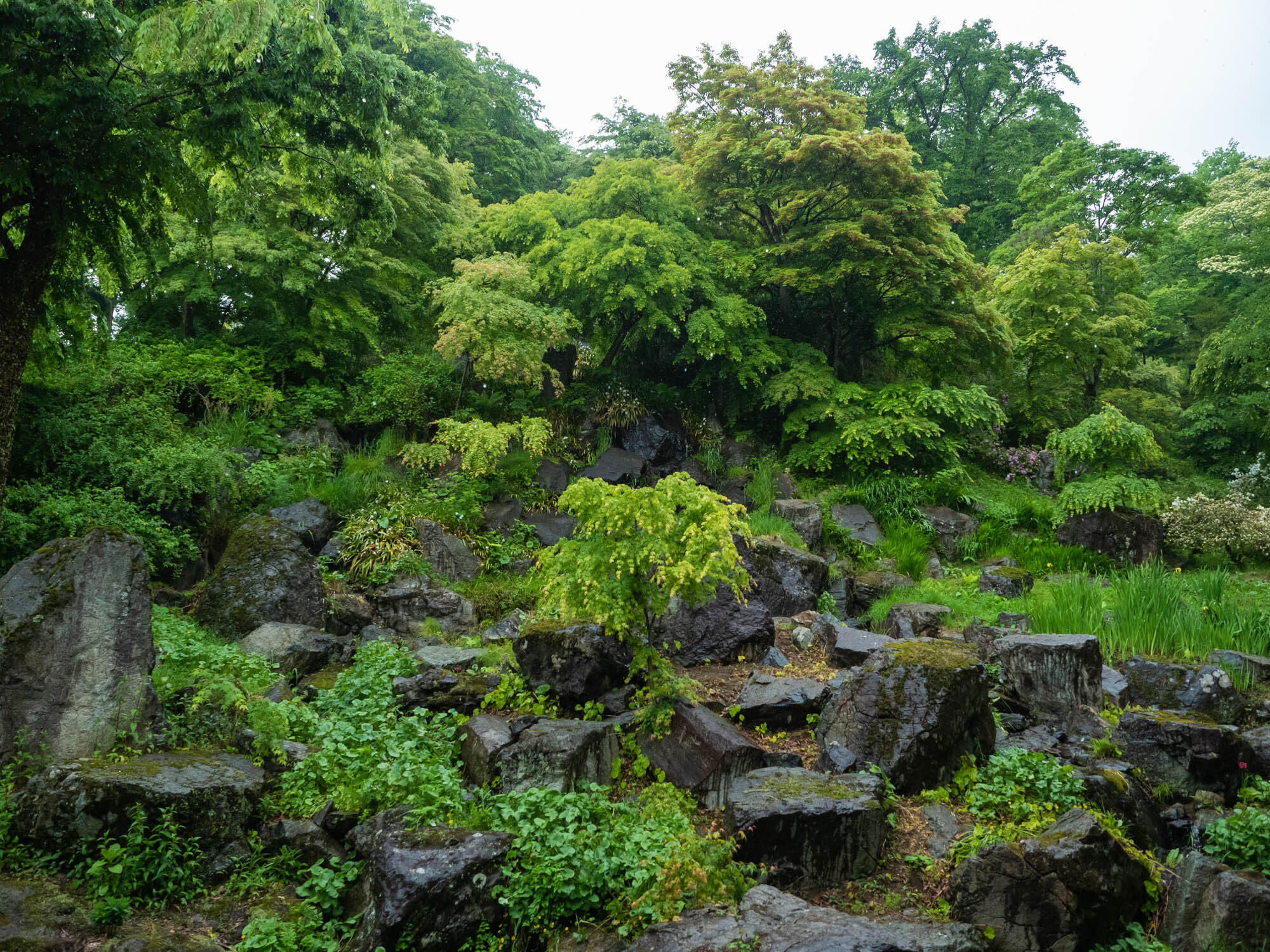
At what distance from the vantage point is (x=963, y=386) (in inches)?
628

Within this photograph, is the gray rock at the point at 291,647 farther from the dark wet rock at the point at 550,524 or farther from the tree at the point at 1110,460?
the tree at the point at 1110,460

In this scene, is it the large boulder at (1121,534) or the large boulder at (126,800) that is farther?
the large boulder at (1121,534)

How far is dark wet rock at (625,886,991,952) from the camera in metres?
3.12

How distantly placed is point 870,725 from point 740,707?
1121 mm

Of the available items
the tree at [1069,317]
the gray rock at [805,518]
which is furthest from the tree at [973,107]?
the gray rock at [805,518]

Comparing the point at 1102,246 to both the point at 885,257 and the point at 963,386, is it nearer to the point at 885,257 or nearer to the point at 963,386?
the point at 963,386

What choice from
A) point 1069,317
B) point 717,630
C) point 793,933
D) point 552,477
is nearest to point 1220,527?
point 1069,317

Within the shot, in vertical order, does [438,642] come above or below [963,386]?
below

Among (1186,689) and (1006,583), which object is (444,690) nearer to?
(1186,689)

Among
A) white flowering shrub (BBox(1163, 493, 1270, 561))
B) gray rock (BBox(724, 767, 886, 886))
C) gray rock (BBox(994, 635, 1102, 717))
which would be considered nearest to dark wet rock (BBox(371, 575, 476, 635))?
A: gray rock (BBox(724, 767, 886, 886))

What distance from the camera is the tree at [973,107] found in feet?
72.3

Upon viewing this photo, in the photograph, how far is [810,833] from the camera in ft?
13.5

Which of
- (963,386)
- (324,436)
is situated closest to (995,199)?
(963,386)

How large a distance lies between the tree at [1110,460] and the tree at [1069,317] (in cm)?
340
